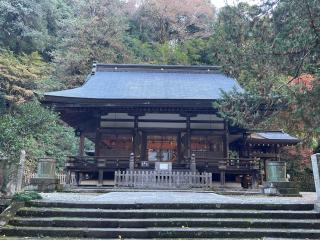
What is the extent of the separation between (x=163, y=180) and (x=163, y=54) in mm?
23929

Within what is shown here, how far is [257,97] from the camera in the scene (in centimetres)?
802

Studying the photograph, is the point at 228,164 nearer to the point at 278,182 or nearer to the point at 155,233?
the point at 278,182

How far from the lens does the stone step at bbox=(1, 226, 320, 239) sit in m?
6.56

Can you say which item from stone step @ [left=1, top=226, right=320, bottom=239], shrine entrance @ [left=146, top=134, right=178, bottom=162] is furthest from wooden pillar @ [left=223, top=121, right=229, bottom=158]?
stone step @ [left=1, top=226, right=320, bottom=239]

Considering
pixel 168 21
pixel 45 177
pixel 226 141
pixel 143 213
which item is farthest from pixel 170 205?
pixel 168 21

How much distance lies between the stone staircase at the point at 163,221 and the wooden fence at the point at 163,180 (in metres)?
6.00

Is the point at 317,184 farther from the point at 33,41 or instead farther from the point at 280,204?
the point at 33,41

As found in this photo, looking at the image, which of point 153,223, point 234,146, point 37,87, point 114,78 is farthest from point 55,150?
point 153,223

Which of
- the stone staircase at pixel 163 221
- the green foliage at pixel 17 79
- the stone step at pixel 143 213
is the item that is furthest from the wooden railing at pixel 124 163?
the green foliage at pixel 17 79

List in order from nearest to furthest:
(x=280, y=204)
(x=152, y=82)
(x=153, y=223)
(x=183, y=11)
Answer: (x=153, y=223) → (x=280, y=204) → (x=152, y=82) → (x=183, y=11)

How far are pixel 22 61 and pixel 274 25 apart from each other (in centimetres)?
2628

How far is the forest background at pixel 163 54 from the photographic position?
712 cm

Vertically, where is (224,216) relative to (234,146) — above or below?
below

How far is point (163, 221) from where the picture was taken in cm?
705
